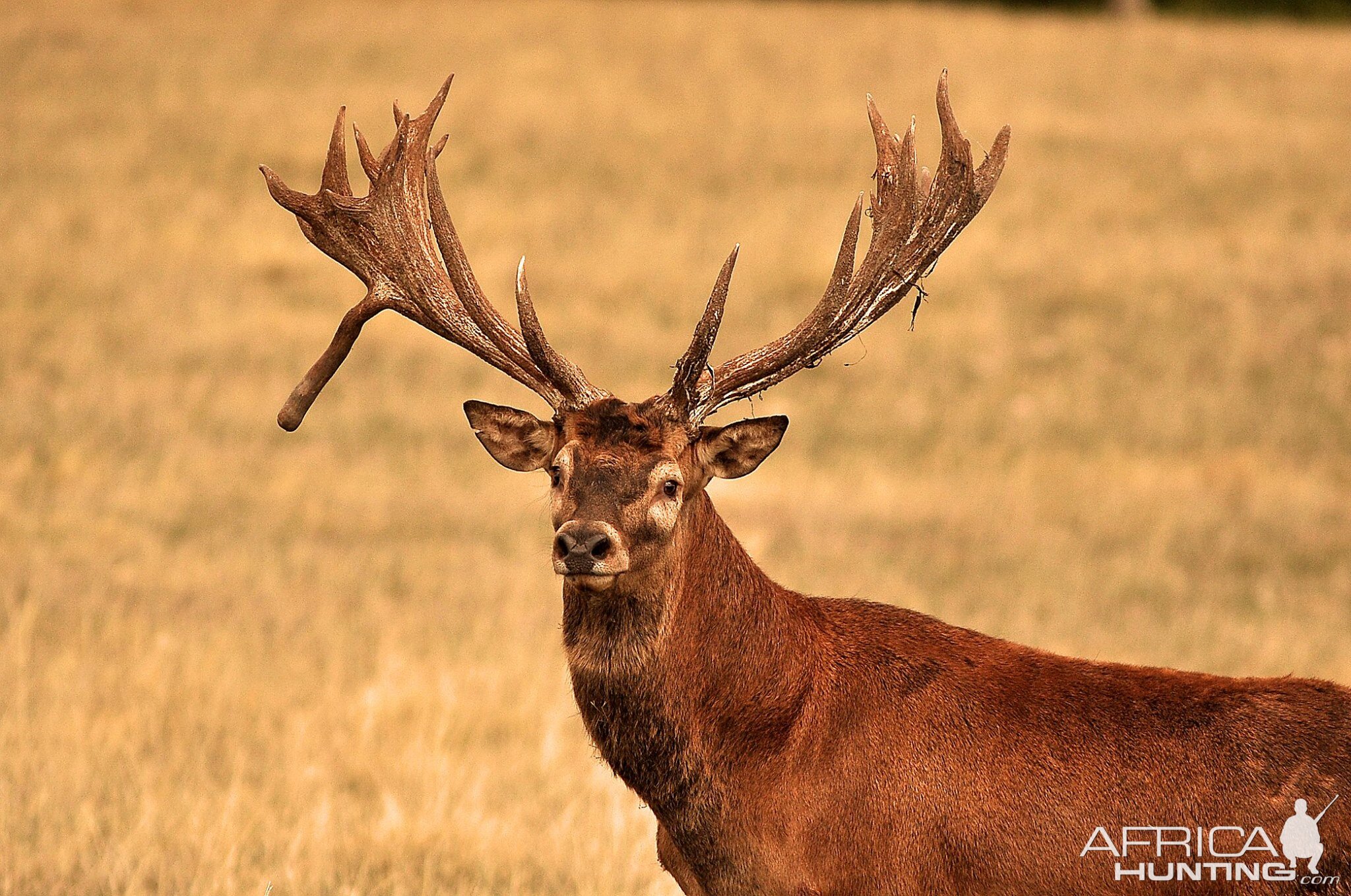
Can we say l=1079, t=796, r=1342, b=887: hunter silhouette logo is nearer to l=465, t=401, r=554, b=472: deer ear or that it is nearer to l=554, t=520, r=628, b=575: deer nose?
l=554, t=520, r=628, b=575: deer nose

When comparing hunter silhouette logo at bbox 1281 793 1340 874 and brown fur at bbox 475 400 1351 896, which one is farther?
brown fur at bbox 475 400 1351 896

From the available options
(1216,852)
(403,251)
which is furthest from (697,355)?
(1216,852)

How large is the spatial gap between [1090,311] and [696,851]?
51.1 ft

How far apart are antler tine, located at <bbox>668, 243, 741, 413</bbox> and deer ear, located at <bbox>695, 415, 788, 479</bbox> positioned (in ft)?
0.38

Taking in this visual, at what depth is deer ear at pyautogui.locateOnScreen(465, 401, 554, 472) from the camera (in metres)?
4.96

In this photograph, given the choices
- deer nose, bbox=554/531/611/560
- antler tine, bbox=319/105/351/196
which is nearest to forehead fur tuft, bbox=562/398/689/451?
deer nose, bbox=554/531/611/560

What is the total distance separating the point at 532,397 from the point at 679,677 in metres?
11.1

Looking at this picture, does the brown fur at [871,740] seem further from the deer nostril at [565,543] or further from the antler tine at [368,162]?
the antler tine at [368,162]

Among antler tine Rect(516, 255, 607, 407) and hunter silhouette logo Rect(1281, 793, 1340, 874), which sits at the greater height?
antler tine Rect(516, 255, 607, 407)

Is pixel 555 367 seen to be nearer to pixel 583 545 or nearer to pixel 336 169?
pixel 583 545

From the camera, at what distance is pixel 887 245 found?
5.27m

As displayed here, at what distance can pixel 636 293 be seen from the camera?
19266mm

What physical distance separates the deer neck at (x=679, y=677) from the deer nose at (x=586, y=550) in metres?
0.24

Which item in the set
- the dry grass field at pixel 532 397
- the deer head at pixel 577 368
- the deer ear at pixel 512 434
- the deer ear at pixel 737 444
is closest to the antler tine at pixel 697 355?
the deer head at pixel 577 368
